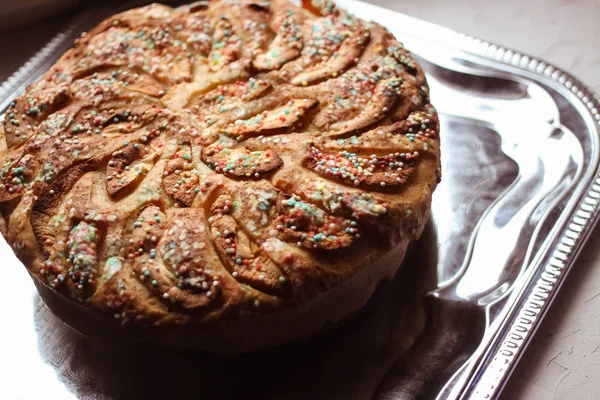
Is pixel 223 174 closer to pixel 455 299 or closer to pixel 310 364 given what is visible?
pixel 310 364

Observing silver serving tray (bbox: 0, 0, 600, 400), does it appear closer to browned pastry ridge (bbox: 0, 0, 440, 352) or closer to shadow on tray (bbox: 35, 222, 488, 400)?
shadow on tray (bbox: 35, 222, 488, 400)

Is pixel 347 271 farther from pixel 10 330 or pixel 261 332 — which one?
pixel 10 330

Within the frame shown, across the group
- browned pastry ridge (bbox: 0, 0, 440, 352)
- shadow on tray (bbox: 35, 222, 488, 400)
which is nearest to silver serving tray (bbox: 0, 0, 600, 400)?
shadow on tray (bbox: 35, 222, 488, 400)

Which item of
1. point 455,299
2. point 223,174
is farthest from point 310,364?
point 223,174

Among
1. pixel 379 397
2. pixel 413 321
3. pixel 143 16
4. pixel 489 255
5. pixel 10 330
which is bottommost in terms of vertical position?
pixel 10 330

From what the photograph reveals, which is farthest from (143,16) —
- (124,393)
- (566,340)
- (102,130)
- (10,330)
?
(566,340)
